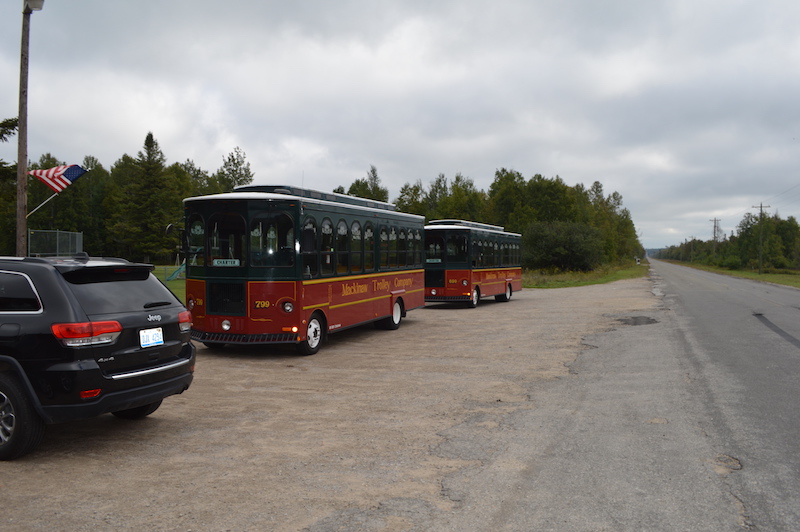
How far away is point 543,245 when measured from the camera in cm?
5678

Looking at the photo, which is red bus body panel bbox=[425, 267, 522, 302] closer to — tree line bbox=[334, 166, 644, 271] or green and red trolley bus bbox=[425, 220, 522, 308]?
green and red trolley bus bbox=[425, 220, 522, 308]

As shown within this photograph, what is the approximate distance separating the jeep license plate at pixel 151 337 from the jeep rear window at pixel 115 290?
0.24m

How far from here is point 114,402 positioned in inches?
213

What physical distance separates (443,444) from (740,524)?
8.50 ft

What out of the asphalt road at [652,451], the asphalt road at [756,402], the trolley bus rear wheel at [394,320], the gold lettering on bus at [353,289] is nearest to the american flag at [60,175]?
the gold lettering on bus at [353,289]

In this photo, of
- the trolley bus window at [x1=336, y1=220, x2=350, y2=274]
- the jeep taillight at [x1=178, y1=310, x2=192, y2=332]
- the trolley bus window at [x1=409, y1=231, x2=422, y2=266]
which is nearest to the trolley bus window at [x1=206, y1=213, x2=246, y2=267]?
the trolley bus window at [x1=336, y1=220, x2=350, y2=274]

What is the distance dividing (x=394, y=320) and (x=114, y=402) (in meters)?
10.8

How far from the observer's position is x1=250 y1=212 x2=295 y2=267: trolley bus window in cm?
1099

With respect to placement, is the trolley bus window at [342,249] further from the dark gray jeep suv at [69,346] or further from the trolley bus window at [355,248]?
the dark gray jeep suv at [69,346]

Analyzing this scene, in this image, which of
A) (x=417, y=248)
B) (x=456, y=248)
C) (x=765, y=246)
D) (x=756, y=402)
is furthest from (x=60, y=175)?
(x=765, y=246)

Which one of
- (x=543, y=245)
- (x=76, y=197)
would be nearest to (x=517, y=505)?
(x=543, y=245)

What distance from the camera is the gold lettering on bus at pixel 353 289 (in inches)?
506

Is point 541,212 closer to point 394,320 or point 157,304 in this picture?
point 394,320

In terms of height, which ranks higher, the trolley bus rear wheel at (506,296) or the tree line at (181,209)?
the tree line at (181,209)
